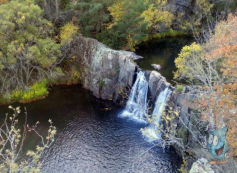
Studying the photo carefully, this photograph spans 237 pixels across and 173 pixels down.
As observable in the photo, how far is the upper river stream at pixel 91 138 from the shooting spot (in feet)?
60.4

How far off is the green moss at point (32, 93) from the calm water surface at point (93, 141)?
94 centimetres

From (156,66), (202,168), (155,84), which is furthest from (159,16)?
(202,168)

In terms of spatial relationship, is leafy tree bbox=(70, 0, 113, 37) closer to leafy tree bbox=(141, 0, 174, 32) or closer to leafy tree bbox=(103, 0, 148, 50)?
leafy tree bbox=(103, 0, 148, 50)

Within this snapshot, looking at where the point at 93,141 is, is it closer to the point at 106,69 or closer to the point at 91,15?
the point at 106,69

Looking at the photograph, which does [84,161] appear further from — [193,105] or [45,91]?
[45,91]

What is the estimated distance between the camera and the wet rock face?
86.1 feet

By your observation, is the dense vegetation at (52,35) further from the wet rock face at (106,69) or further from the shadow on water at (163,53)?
the shadow on water at (163,53)

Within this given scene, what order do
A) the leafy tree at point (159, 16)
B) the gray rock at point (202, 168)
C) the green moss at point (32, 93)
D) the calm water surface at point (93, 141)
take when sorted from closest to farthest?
the gray rock at point (202, 168) < the calm water surface at point (93, 141) < the green moss at point (32, 93) < the leafy tree at point (159, 16)

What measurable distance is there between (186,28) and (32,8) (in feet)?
98.8

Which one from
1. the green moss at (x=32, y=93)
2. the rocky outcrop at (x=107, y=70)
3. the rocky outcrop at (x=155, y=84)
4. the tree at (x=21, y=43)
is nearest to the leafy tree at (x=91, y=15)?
the rocky outcrop at (x=107, y=70)

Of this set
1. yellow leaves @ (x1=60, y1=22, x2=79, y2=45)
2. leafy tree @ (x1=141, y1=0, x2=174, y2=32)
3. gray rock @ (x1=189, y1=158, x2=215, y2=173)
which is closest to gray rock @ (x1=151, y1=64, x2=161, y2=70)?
yellow leaves @ (x1=60, y1=22, x2=79, y2=45)

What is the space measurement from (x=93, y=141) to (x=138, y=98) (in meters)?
7.42

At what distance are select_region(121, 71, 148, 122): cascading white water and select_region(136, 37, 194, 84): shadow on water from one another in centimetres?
286

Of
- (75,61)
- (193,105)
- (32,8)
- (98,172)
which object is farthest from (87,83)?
(193,105)
